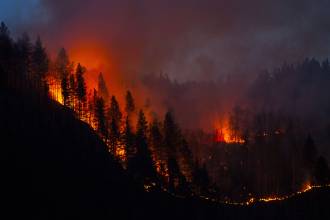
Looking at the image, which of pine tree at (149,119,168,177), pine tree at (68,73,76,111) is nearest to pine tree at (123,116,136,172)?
pine tree at (149,119,168,177)

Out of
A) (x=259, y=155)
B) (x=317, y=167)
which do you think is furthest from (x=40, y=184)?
(x=259, y=155)

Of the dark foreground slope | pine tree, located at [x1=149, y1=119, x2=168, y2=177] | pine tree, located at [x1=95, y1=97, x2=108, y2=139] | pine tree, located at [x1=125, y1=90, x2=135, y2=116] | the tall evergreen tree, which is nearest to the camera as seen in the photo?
the dark foreground slope

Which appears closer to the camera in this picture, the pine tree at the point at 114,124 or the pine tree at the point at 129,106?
the pine tree at the point at 114,124

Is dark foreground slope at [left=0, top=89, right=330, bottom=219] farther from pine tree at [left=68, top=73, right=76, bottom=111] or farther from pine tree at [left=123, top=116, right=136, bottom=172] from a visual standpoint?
pine tree at [left=123, top=116, right=136, bottom=172]

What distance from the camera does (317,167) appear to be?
132500 millimetres

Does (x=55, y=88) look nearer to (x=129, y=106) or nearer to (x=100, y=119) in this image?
(x=100, y=119)

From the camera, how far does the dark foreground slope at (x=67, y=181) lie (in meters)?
76.1

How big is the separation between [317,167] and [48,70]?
7130cm

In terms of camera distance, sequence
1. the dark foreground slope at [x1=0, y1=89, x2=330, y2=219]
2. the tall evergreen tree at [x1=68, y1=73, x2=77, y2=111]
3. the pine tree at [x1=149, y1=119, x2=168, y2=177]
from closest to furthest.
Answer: the dark foreground slope at [x1=0, y1=89, x2=330, y2=219] → the tall evergreen tree at [x1=68, y1=73, x2=77, y2=111] → the pine tree at [x1=149, y1=119, x2=168, y2=177]

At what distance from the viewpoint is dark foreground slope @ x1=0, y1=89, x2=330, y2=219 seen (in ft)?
250

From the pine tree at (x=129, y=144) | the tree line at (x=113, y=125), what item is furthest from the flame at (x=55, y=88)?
the pine tree at (x=129, y=144)

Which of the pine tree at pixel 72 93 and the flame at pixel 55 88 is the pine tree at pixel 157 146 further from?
the flame at pixel 55 88

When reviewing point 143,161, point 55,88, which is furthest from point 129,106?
point 143,161

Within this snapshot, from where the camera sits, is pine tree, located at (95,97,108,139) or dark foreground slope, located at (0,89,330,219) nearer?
dark foreground slope, located at (0,89,330,219)
